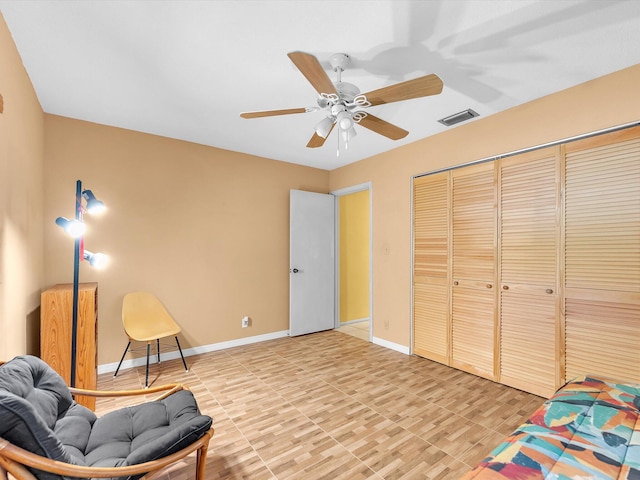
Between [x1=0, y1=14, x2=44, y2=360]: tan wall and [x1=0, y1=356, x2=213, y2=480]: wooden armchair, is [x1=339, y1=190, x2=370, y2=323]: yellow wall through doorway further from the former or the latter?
[x1=0, y1=14, x2=44, y2=360]: tan wall

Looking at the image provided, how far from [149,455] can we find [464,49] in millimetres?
2865

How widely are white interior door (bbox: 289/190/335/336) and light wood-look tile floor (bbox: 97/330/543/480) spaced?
2.86 feet

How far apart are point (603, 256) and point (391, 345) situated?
2.44 meters

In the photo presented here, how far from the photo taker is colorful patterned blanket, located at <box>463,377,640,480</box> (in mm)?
1003

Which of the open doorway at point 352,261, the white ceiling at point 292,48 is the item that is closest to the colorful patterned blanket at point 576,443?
the white ceiling at point 292,48

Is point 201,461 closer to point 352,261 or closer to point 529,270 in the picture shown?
point 529,270

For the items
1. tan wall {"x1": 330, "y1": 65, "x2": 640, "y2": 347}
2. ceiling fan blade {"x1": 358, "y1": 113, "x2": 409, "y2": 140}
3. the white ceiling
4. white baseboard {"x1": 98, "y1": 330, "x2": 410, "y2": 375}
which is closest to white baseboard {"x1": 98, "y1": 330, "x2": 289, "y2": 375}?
white baseboard {"x1": 98, "y1": 330, "x2": 410, "y2": 375}

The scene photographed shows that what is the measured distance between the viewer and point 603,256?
2.29 meters

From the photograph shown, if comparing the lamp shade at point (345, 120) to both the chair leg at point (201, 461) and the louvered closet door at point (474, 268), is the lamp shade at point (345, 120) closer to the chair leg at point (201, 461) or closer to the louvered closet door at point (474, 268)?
the louvered closet door at point (474, 268)

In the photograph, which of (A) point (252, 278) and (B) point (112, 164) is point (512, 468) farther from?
(B) point (112, 164)

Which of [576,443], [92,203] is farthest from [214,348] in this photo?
[576,443]

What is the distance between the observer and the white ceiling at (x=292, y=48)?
5.42 feet

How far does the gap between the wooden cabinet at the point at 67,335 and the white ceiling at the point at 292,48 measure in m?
1.43

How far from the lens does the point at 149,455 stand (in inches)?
49.1
